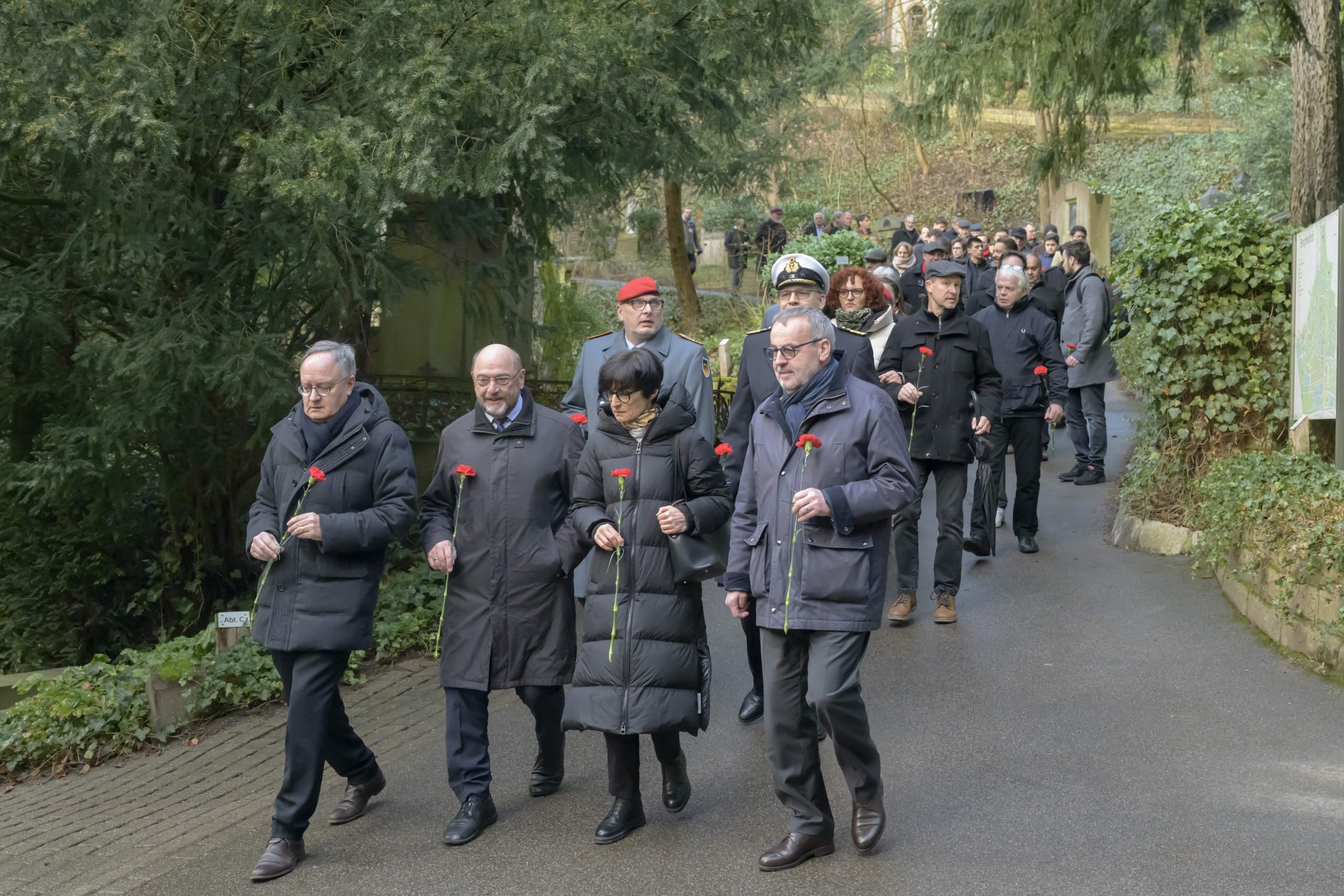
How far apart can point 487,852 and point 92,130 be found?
4248 millimetres

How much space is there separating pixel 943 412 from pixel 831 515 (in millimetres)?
3393

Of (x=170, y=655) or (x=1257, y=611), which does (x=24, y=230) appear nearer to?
(x=170, y=655)

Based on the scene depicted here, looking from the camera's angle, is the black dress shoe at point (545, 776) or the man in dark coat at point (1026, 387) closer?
Answer: the black dress shoe at point (545, 776)

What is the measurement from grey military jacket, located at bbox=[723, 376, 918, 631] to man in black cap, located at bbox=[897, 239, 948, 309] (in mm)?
8137

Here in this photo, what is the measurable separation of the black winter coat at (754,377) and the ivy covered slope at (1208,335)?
3.65 meters

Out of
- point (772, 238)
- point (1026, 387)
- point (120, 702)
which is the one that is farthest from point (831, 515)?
point (772, 238)

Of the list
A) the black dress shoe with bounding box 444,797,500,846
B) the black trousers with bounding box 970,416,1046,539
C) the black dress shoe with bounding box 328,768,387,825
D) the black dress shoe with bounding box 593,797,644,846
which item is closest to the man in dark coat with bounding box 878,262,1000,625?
the black trousers with bounding box 970,416,1046,539

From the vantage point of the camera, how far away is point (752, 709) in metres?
6.56

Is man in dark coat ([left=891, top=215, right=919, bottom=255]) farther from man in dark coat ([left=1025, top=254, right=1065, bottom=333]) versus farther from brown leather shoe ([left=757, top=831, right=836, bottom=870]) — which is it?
brown leather shoe ([left=757, top=831, right=836, bottom=870])

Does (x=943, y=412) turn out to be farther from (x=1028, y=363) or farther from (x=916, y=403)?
(x=1028, y=363)

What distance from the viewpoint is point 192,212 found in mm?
7945

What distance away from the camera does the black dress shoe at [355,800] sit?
18.4 ft

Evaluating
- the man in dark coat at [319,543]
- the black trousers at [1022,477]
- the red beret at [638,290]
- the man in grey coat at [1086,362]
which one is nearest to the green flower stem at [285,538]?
the man in dark coat at [319,543]

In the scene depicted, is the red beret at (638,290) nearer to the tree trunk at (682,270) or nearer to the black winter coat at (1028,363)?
the black winter coat at (1028,363)
